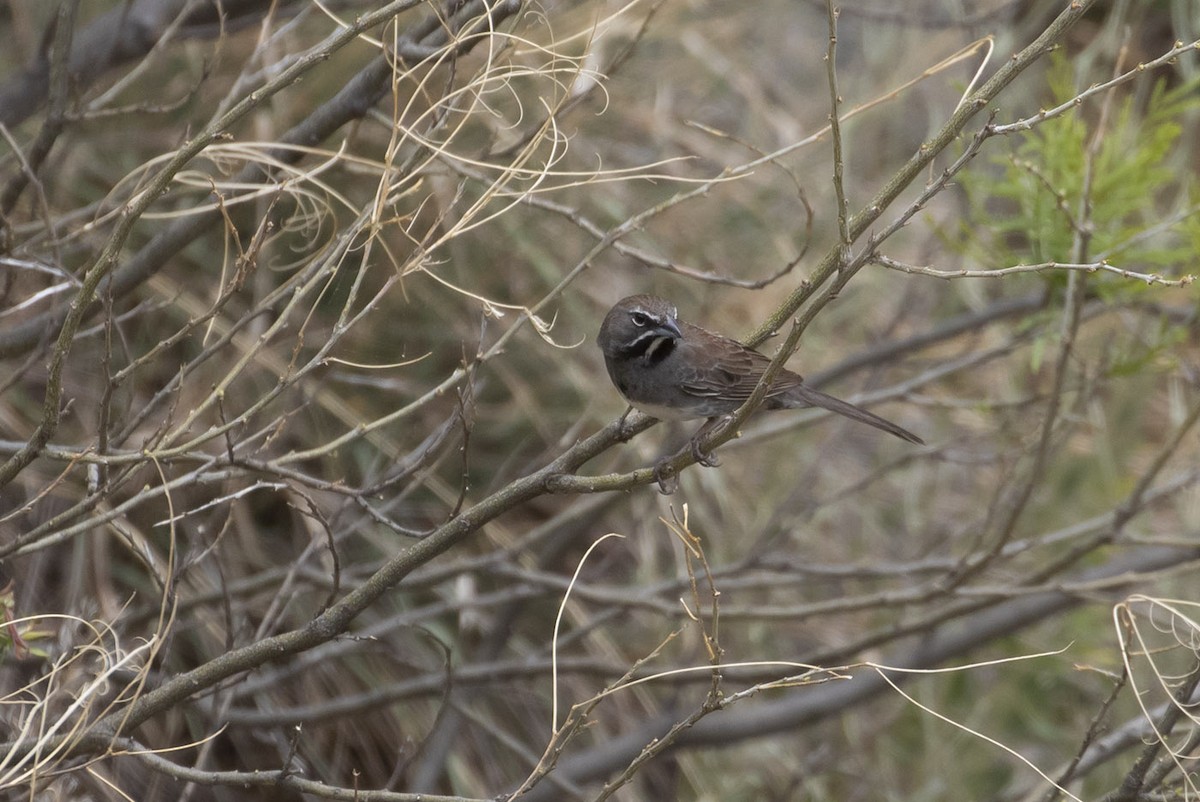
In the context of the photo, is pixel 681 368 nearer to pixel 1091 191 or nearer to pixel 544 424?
pixel 1091 191

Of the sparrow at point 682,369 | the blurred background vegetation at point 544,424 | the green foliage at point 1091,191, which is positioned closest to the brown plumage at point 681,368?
the sparrow at point 682,369

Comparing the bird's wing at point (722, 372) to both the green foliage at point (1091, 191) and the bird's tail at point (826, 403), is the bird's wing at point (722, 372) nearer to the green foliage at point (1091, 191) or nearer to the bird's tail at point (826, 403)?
the bird's tail at point (826, 403)

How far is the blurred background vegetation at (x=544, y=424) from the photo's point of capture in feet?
9.41

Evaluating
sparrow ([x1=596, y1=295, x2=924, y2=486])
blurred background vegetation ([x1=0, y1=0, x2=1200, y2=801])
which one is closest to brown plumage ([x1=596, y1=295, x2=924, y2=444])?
sparrow ([x1=596, y1=295, x2=924, y2=486])

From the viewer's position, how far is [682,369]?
387cm

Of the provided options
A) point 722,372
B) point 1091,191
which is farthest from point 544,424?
point 1091,191

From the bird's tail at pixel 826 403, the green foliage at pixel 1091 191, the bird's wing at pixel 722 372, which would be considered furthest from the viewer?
the bird's tail at pixel 826 403

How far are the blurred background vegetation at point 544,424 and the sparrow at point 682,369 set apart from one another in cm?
26

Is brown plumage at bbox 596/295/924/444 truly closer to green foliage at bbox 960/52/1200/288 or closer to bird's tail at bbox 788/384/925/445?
bird's tail at bbox 788/384/925/445

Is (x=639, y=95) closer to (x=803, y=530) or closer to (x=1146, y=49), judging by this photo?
(x=803, y=530)

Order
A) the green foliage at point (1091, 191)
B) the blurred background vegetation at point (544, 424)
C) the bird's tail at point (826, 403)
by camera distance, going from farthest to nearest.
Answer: the bird's tail at point (826, 403), the green foliage at point (1091, 191), the blurred background vegetation at point (544, 424)

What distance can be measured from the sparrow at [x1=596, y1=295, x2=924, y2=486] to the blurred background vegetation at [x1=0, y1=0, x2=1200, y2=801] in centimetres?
26

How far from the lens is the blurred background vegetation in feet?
9.41

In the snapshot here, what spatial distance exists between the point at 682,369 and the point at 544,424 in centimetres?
200
